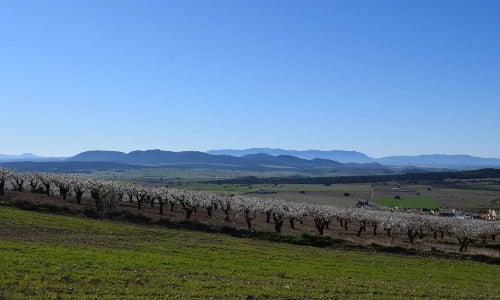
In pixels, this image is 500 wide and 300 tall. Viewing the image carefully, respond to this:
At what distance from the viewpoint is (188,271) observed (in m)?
29.4

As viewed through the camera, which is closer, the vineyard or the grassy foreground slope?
the grassy foreground slope

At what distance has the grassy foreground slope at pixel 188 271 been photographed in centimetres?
2239

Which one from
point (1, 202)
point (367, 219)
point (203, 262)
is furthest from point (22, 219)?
point (367, 219)

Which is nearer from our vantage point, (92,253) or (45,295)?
(45,295)

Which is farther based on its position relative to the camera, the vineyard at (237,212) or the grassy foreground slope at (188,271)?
Answer: the vineyard at (237,212)

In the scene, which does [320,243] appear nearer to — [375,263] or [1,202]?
[375,263]

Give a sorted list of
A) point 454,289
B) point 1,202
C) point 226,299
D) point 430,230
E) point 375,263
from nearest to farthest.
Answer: point 226,299 < point 454,289 < point 375,263 < point 1,202 < point 430,230

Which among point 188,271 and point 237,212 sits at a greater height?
point 188,271

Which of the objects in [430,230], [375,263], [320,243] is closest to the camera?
[375,263]

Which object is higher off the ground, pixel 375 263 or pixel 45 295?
pixel 45 295

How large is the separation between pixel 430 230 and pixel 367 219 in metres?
12.8

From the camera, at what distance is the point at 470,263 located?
55156mm

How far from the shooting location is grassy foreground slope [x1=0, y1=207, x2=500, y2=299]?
22391mm

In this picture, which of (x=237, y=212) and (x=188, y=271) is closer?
(x=188, y=271)
